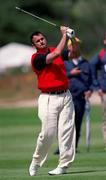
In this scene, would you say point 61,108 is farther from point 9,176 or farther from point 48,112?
point 9,176

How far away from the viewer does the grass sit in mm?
16359

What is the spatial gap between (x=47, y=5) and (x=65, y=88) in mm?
65716

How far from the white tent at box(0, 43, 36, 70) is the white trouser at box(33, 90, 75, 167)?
2085 inches

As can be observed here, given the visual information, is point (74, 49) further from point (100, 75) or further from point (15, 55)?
point (15, 55)

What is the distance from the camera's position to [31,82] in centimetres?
6066

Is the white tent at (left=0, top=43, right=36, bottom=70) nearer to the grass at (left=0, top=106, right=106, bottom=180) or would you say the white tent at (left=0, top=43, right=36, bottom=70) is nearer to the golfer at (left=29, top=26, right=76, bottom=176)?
the grass at (left=0, top=106, right=106, bottom=180)

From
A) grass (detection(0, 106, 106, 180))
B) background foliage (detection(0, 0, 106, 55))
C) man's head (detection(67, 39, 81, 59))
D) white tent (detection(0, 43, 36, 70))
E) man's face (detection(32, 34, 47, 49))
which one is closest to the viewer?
grass (detection(0, 106, 106, 180))

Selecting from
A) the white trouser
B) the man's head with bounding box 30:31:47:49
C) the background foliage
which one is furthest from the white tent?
the white trouser

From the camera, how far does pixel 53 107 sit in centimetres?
1638

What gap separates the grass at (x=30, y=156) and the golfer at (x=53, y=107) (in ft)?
1.33

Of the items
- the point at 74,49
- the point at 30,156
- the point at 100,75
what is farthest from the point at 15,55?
the point at 74,49

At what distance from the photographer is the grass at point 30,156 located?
53.7 feet

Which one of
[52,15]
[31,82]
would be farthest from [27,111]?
[52,15]

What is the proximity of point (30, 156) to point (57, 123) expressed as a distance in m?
4.83
